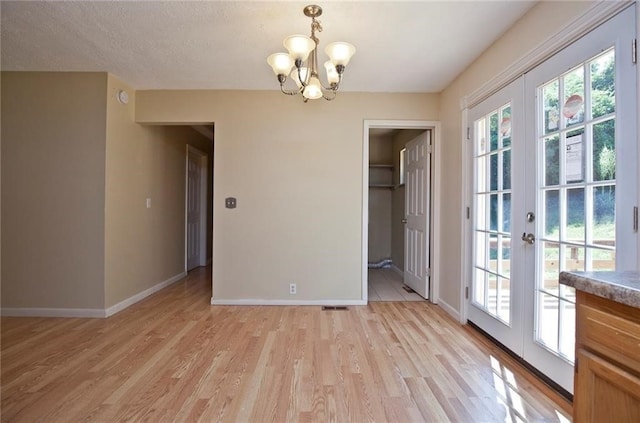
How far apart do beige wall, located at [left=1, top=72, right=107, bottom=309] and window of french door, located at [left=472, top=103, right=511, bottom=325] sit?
354cm

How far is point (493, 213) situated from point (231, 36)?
2.47 metres

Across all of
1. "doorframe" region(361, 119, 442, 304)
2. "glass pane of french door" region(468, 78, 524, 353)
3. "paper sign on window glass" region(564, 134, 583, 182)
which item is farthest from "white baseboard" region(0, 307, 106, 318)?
"paper sign on window glass" region(564, 134, 583, 182)

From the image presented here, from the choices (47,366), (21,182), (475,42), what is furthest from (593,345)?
(21,182)

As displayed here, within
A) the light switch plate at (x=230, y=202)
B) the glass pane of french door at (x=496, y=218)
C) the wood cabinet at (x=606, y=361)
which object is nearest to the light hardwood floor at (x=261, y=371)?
the glass pane of french door at (x=496, y=218)

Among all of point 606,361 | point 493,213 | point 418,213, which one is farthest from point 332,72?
point 418,213

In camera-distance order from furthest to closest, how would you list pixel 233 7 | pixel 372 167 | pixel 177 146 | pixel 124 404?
pixel 372 167 → pixel 177 146 → pixel 233 7 → pixel 124 404

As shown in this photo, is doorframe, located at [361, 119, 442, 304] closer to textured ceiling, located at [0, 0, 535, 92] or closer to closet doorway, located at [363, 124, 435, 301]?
closet doorway, located at [363, 124, 435, 301]

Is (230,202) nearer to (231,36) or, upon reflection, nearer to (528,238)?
(231,36)

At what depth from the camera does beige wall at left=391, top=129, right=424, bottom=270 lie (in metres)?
4.95

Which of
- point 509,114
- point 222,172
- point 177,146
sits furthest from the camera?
point 177,146

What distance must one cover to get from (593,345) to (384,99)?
3047mm

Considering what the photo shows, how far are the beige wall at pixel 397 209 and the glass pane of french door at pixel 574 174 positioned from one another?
2.80 metres

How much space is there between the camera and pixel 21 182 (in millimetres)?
3006

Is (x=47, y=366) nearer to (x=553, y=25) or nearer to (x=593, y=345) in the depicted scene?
(x=593, y=345)
